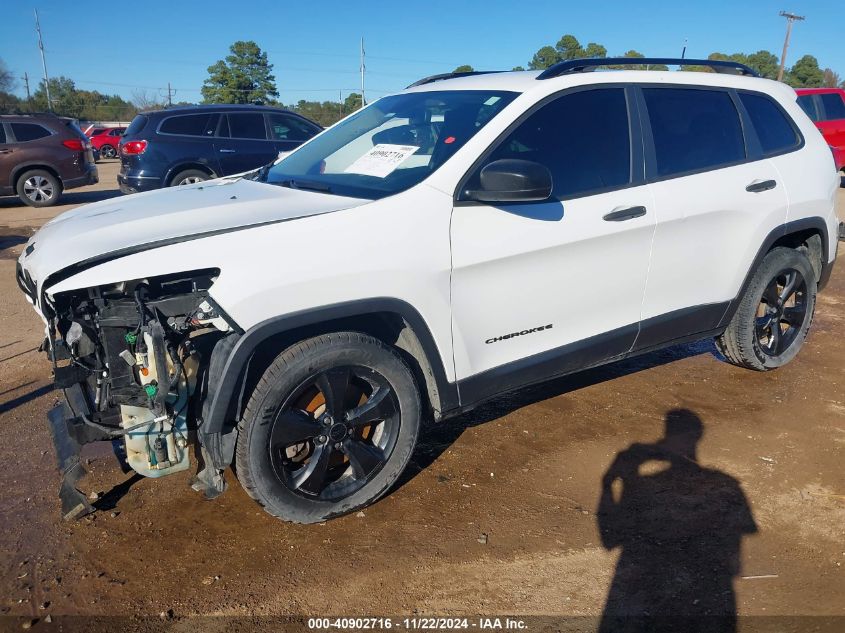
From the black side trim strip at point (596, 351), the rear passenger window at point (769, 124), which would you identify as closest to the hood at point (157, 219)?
the black side trim strip at point (596, 351)

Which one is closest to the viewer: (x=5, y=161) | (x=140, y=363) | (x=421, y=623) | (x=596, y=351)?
(x=421, y=623)

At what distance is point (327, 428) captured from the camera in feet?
A: 9.90

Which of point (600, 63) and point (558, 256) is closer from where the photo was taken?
point (558, 256)

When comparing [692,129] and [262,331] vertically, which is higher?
[692,129]

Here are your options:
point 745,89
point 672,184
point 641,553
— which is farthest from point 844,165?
point 641,553

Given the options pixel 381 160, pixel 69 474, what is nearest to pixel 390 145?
pixel 381 160

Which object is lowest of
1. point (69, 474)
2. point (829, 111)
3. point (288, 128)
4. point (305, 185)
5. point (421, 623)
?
point (421, 623)

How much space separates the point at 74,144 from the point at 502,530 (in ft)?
44.2

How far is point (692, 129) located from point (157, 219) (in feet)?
9.79

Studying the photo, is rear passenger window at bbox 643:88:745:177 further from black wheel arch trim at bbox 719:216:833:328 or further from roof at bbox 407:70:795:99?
black wheel arch trim at bbox 719:216:833:328

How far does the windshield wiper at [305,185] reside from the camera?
3.44 meters

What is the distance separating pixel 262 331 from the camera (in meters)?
2.71

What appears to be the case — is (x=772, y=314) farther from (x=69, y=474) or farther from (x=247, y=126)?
(x=247, y=126)

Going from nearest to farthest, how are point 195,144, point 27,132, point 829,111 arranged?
point 195,144 < point 27,132 < point 829,111
